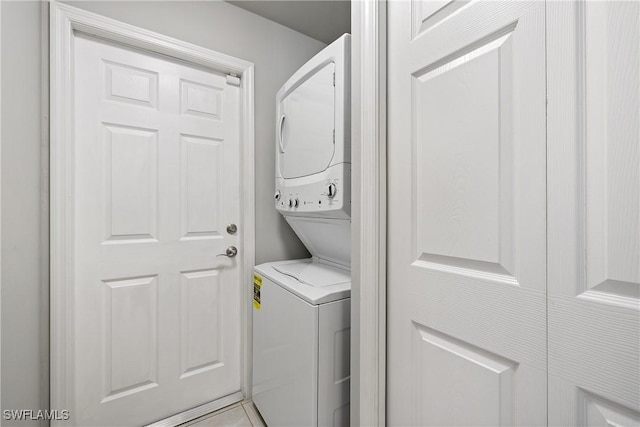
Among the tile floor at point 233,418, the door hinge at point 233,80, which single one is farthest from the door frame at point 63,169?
the tile floor at point 233,418

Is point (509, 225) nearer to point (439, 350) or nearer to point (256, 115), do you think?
point (439, 350)

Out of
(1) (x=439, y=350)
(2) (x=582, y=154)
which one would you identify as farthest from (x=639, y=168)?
(1) (x=439, y=350)

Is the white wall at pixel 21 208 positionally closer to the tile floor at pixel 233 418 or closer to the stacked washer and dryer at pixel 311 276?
the tile floor at pixel 233 418

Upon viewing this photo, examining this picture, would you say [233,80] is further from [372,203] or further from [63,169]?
[372,203]

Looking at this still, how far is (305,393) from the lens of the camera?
3.77 feet

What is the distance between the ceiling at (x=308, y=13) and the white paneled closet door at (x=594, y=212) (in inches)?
61.6

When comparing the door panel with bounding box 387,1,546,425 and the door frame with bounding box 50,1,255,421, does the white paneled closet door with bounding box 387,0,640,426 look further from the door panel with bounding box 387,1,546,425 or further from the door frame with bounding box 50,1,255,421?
the door frame with bounding box 50,1,255,421

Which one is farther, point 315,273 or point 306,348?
point 315,273

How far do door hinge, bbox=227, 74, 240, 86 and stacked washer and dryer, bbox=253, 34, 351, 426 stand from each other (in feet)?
1.09

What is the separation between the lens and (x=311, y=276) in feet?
4.64

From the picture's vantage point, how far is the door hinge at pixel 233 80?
1774 mm

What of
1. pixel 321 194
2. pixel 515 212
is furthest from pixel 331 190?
pixel 515 212

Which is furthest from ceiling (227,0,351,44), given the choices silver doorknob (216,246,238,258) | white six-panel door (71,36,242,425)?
silver doorknob (216,246,238,258)

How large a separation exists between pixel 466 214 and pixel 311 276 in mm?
871
